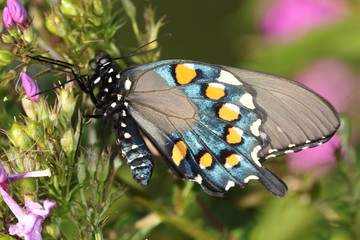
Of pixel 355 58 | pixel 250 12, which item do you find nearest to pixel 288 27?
pixel 250 12

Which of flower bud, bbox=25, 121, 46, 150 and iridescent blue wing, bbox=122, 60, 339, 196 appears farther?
iridescent blue wing, bbox=122, 60, 339, 196

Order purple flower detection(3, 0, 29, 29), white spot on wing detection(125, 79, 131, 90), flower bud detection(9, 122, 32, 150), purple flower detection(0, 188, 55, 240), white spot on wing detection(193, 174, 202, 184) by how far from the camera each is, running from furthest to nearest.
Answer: white spot on wing detection(125, 79, 131, 90) < white spot on wing detection(193, 174, 202, 184) < purple flower detection(3, 0, 29, 29) < flower bud detection(9, 122, 32, 150) < purple flower detection(0, 188, 55, 240)

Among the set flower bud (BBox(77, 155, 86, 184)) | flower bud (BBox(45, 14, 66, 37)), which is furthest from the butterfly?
flower bud (BBox(77, 155, 86, 184))

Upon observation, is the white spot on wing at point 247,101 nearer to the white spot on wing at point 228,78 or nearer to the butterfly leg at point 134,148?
the white spot on wing at point 228,78

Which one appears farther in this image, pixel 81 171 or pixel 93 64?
pixel 93 64

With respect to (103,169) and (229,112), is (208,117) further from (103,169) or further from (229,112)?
(103,169)

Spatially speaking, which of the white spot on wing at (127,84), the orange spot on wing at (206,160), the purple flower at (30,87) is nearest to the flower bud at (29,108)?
the purple flower at (30,87)

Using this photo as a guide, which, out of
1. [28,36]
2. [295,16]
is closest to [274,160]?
[28,36]

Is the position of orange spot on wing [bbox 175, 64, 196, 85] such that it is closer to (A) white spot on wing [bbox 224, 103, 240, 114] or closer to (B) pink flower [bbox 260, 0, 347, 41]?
(A) white spot on wing [bbox 224, 103, 240, 114]
